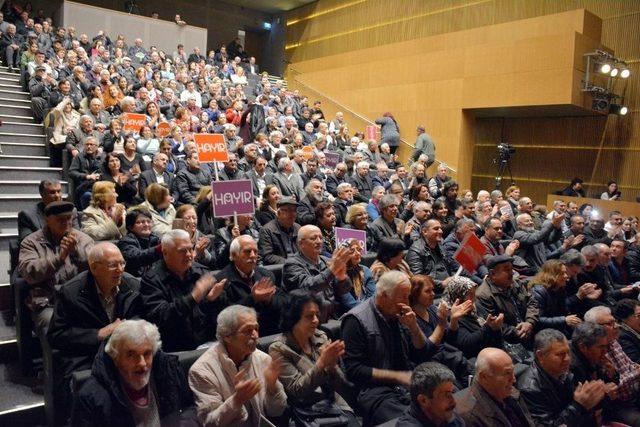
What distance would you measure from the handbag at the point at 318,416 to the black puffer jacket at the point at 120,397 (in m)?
0.50

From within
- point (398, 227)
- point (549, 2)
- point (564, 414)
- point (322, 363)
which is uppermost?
point (549, 2)

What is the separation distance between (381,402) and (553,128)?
10.2m

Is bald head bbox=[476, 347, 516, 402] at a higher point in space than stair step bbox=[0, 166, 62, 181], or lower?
lower

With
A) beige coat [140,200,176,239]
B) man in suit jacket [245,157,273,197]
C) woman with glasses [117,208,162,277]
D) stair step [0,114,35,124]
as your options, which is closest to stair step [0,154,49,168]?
stair step [0,114,35,124]

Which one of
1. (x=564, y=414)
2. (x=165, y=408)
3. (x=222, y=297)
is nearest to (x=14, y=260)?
(x=222, y=297)

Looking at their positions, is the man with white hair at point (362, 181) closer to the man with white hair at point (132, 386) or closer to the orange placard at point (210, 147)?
the orange placard at point (210, 147)

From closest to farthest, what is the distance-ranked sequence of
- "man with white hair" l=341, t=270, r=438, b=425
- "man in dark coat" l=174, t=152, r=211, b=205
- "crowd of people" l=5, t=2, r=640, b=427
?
"crowd of people" l=5, t=2, r=640, b=427
"man with white hair" l=341, t=270, r=438, b=425
"man in dark coat" l=174, t=152, r=211, b=205

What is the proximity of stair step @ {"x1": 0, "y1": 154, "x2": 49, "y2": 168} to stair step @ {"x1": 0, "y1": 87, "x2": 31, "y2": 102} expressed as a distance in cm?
203

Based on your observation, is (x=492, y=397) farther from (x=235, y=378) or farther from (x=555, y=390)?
(x=235, y=378)

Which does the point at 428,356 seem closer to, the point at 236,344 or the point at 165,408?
the point at 236,344

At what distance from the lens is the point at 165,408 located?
217cm

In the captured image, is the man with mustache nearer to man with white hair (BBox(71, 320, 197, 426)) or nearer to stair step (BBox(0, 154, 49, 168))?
man with white hair (BBox(71, 320, 197, 426))

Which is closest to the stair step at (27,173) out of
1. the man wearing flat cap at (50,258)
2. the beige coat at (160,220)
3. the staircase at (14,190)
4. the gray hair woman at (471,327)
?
the staircase at (14,190)

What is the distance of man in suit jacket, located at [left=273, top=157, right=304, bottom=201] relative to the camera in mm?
6781
